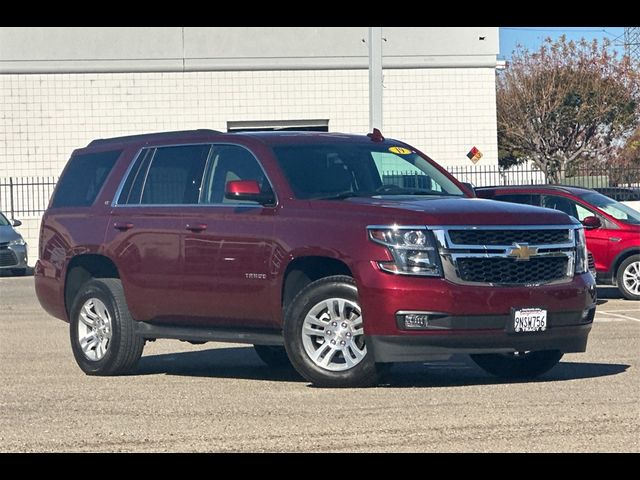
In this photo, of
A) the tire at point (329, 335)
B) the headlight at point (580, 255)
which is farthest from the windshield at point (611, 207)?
the tire at point (329, 335)

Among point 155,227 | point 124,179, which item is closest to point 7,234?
point 124,179

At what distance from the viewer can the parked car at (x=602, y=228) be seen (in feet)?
64.2

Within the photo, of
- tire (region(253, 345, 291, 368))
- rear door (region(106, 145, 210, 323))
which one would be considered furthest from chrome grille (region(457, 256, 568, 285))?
tire (region(253, 345, 291, 368))

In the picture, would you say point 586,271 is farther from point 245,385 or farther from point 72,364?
point 72,364

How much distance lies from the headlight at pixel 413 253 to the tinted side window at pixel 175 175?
2068 millimetres

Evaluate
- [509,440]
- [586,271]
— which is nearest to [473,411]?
[509,440]

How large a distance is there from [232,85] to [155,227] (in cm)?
3401

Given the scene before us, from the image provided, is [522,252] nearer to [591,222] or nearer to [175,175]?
[175,175]

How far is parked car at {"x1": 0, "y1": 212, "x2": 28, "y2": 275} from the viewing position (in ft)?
91.6

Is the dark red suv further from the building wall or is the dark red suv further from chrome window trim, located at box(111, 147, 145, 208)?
the building wall

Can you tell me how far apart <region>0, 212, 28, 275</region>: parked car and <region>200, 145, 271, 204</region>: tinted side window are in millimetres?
17527

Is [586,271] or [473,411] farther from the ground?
[586,271]
